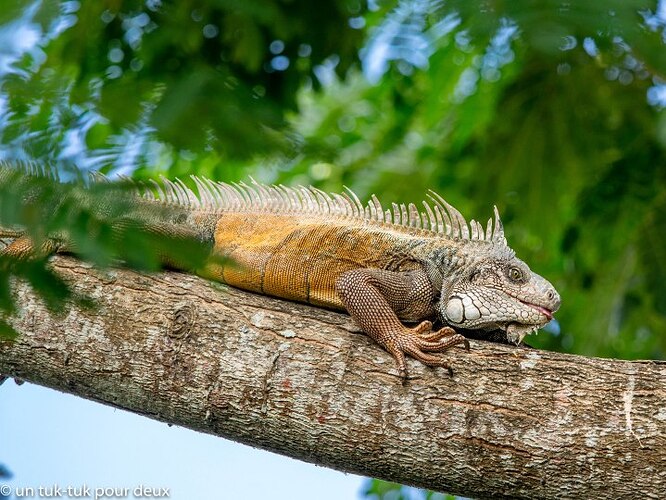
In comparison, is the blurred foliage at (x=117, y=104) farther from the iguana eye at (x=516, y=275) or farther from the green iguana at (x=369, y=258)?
the iguana eye at (x=516, y=275)

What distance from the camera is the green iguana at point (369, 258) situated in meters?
7.75

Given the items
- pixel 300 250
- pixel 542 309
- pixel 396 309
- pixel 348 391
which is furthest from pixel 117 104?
pixel 542 309

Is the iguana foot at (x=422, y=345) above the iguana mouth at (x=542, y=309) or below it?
above

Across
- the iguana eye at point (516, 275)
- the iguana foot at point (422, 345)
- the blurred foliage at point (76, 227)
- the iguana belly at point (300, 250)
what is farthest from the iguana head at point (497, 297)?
the blurred foliage at point (76, 227)

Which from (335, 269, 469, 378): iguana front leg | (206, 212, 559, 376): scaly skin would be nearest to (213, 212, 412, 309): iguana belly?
(206, 212, 559, 376): scaly skin

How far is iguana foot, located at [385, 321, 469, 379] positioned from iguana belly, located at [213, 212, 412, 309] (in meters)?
1.03

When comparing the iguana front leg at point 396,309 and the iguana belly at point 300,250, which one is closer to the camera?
the iguana front leg at point 396,309

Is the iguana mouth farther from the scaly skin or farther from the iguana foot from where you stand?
the iguana foot

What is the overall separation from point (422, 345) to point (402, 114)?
23.6 ft

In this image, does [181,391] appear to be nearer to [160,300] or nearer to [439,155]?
[160,300]

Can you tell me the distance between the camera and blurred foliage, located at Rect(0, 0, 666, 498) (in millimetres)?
2707

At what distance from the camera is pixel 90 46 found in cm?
535

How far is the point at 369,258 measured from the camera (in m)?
8.09

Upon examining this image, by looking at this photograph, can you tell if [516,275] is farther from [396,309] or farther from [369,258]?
[369,258]
